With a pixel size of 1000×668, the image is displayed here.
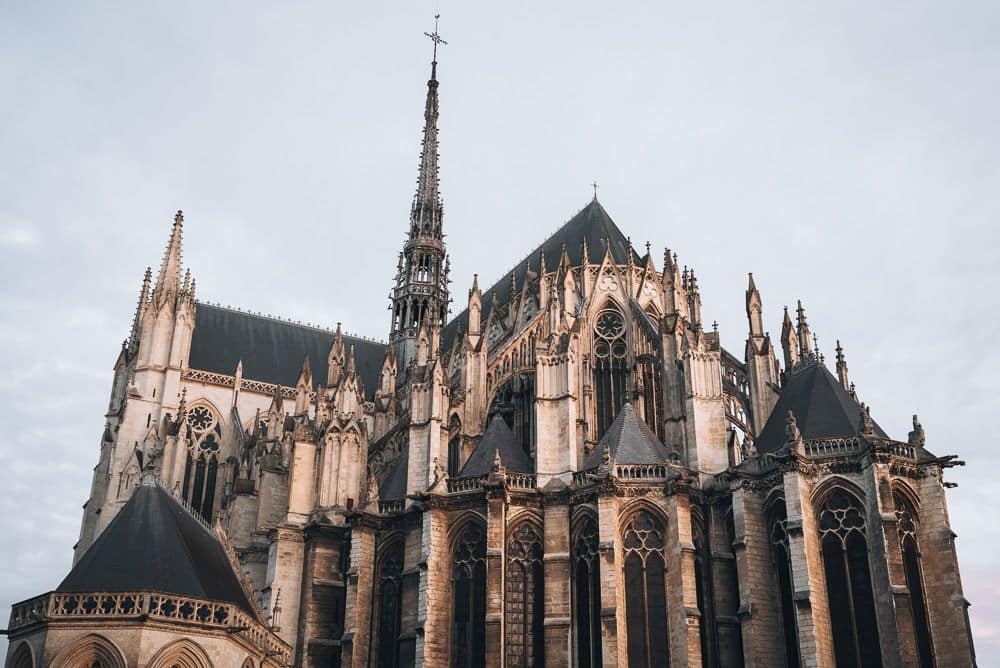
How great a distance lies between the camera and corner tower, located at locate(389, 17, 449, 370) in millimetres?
51719

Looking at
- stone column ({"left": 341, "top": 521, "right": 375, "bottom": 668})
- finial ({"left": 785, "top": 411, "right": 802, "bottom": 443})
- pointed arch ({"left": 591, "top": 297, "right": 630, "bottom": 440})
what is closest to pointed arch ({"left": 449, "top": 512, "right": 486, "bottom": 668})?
stone column ({"left": 341, "top": 521, "right": 375, "bottom": 668})

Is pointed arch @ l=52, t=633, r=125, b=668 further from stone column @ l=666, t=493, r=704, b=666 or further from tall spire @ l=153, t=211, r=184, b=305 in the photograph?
tall spire @ l=153, t=211, r=184, b=305

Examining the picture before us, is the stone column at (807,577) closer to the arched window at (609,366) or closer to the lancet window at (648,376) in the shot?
the lancet window at (648,376)

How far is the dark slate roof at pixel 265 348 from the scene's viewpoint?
48312 millimetres

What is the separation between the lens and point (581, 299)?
1344 inches

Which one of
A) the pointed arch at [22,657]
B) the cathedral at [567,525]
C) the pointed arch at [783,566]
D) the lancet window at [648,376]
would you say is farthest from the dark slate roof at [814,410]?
the pointed arch at [22,657]

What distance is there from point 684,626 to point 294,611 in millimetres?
12027

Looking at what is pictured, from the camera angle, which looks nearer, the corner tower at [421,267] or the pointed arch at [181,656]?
the pointed arch at [181,656]

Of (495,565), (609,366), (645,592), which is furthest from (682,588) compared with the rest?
(609,366)

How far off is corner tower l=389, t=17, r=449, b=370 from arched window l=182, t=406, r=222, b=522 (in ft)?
31.2

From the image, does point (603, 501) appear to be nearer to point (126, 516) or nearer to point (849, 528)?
point (849, 528)

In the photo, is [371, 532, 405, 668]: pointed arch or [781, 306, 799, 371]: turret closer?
[371, 532, 405, 668]: pointed arch

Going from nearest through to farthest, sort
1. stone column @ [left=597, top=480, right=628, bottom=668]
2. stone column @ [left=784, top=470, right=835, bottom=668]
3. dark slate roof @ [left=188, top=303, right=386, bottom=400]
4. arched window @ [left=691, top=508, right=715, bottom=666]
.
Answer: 1. stone column @ [left=784, top=470, right=835, bottom=668]
2. stone column @ [left=597, top=480, right=628, bottom=668]
3. arched window @ [left=691, top=508, right=715, bottom=666]
4. dark slate roof @ [left=188, top=303, right=386, bottom=400]

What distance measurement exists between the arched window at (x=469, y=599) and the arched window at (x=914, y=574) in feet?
35.3
